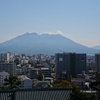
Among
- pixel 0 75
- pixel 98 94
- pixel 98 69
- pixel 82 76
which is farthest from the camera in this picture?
pixel 98 69

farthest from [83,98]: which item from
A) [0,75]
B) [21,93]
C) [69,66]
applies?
[69,66]

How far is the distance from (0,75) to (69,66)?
1130 centimetres

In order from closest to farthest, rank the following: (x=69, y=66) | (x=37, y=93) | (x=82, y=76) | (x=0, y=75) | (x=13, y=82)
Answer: (x=37, y=93) → (x=13, y=82) → (x=0, y=75) → (x=82, y=76) → (x=69, y=66)

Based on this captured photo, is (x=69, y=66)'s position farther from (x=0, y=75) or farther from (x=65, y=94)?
(x=65, y=94)

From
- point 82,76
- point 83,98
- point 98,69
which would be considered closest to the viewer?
point 83,98

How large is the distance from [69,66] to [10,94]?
3540cm

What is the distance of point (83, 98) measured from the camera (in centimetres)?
629

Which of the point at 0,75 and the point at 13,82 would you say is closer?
the point at 13,82

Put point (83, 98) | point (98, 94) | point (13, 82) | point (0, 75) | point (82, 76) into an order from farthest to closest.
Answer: point (82, 76) → point (0, 75) → point (13, 82) → point (98, 94) → point (83, 98)

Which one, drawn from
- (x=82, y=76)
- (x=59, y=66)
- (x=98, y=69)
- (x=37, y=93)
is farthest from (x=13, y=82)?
(x=98, y=69)

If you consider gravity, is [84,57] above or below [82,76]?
above

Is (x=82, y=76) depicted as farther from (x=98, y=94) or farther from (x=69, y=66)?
(x=98, y=94)

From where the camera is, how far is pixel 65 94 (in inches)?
290

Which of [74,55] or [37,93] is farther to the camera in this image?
[74,55]
